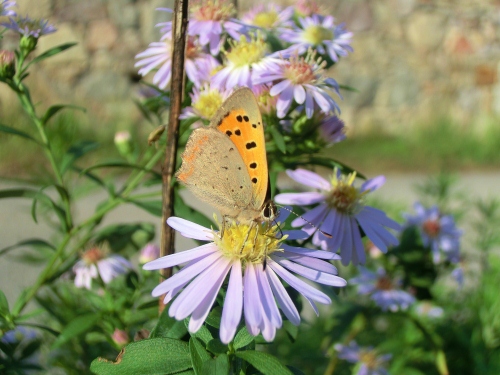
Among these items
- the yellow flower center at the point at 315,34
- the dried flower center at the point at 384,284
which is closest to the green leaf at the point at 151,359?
the yellow flower center at the point at 315,34

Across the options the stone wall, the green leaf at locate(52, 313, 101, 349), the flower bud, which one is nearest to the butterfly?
the green leaf at locate(52, 313, 101, 349)

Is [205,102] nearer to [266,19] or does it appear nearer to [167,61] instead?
[167,61]

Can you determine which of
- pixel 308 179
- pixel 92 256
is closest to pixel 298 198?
pixel 308 179

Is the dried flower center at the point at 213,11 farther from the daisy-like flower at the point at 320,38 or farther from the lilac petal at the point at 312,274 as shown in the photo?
the lilac petal at the point at 312,274

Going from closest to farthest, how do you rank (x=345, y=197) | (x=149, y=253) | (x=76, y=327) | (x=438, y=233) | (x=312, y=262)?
1. (x=312, y=262)
2. (x=76, y=327)
3. (x=345, y=197)
4. (x=149, y=253)
5. (x=438, y=233)

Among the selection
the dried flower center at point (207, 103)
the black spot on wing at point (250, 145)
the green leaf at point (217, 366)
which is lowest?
the green leaf at point (217, 366)

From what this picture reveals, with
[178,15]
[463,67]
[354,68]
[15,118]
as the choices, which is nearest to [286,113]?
[178,15]
